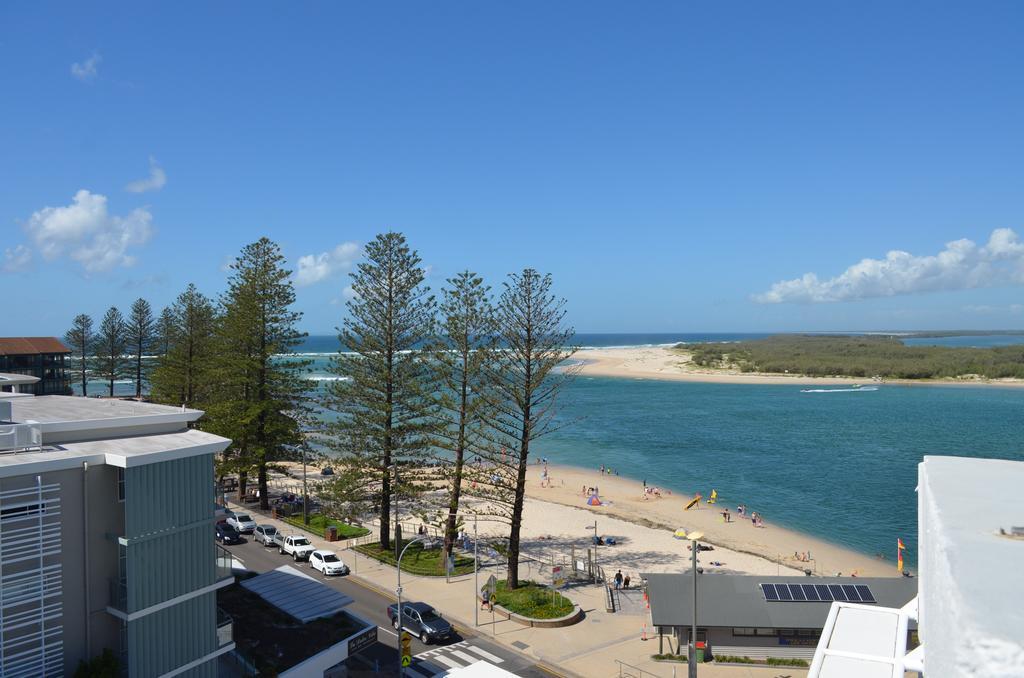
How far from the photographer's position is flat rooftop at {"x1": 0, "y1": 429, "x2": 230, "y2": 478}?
9750 millimetres

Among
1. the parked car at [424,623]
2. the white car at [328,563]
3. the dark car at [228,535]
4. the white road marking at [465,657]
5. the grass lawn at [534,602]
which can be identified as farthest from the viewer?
the dark car at [228,535]

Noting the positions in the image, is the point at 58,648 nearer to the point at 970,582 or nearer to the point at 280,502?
the point at 970,582

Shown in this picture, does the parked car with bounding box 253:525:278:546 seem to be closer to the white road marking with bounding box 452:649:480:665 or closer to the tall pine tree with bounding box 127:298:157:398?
the white road marking with bounding box 452:649:480:665

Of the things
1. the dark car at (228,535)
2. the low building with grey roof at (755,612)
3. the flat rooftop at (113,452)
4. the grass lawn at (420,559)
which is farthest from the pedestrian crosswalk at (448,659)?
the dark car at (228,535)

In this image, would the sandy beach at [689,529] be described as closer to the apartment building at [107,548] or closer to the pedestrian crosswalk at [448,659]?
the pedestrian crosswalk at [448,659]

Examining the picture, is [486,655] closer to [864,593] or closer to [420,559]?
[420,559]

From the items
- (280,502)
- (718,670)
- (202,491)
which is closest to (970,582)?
(202,491)

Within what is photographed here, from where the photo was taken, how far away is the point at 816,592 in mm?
19375

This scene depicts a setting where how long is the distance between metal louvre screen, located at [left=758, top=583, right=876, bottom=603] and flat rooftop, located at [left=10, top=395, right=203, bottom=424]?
660 inches

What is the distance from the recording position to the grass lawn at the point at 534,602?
21719 millimetres

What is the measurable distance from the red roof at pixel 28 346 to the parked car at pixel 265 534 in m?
37.2

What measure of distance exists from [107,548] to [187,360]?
3810 centimetres

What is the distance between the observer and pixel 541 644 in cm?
1983

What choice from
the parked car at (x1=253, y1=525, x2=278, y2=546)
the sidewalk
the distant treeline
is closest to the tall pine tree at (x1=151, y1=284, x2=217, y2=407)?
the parked car at (x1=253, y1=525, x2=278, y2=546)
